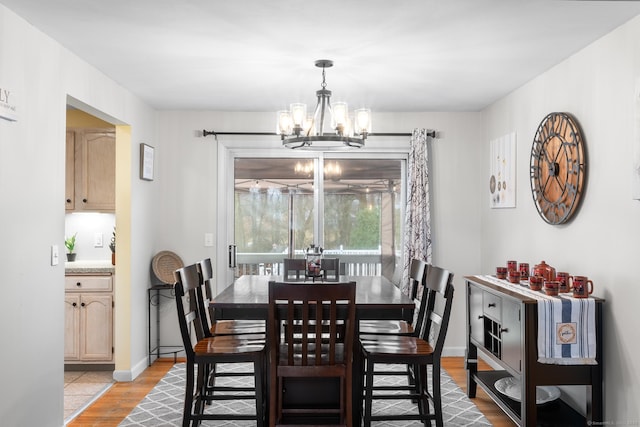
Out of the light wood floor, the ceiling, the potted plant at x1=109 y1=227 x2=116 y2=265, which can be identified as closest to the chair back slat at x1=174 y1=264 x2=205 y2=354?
the light wood floor

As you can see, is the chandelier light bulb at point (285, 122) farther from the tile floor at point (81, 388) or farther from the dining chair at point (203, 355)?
the tile floor at point (81, 388)

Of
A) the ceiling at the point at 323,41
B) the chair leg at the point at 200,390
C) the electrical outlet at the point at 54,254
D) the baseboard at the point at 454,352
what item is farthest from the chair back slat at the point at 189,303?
the baseboard at the point at 454,352

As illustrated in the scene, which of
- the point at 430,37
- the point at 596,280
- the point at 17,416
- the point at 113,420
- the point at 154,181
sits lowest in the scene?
the point at 113,420

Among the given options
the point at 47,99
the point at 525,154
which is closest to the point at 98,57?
the point at 47,99

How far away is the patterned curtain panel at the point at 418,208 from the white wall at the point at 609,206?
4.63ft

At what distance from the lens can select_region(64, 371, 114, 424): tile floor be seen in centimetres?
405

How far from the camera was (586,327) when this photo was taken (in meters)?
3.27

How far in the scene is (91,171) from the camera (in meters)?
5.05

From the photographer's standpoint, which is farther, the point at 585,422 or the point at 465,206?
the point at 465,206

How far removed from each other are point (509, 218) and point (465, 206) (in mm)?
869

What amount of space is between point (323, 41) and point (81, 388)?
325 cm

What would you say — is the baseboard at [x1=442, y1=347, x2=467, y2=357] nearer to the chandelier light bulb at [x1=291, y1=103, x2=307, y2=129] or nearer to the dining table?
the dining table

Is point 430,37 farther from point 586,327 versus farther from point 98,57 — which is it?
point 98,57

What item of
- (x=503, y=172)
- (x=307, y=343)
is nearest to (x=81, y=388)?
(x=307, y=343)
